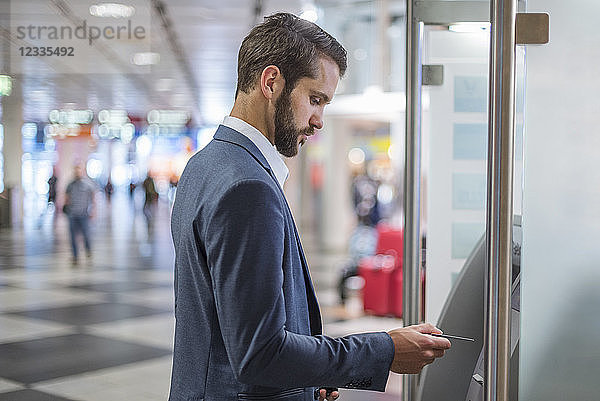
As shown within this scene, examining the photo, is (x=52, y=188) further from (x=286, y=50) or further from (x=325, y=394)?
(x=286, y=50)

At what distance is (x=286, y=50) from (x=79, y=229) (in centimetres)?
341

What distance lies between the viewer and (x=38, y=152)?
11.7 feet

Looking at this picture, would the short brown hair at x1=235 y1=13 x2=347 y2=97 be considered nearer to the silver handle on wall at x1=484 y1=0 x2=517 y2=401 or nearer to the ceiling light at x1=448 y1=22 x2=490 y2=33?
the silver handle on wall at x1=484 y1=0 x2=517 y2=401

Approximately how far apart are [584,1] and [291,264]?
95 centimetres

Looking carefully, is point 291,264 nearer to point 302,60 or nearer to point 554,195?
point 302,60

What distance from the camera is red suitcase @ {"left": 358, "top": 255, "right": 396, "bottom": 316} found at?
8461mm

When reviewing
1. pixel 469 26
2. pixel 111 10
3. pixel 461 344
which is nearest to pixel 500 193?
pixel 469 26

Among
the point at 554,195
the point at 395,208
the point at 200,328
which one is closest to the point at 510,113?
the point at 554,195

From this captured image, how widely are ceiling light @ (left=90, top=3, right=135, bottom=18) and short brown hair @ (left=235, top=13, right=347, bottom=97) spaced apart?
5.23 ft

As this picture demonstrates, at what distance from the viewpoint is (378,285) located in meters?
8.49

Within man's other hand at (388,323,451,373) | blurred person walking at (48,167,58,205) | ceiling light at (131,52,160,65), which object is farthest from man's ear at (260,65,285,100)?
blurred person walking at (48,167,58,205)

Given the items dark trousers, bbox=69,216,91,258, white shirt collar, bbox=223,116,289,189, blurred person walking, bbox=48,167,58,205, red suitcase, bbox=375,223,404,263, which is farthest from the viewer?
red suitcase, bbox=375,223,404,263

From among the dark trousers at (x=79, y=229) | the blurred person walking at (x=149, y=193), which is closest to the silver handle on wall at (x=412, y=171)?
the dark trousers at (x=79, y=229)

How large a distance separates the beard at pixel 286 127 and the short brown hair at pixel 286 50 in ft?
0.09
